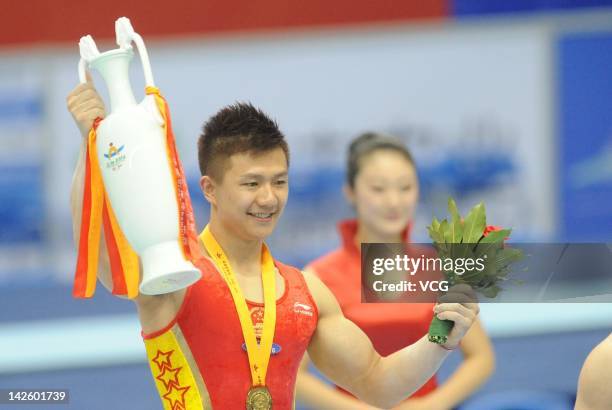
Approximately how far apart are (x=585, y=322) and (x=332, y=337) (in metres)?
6.45

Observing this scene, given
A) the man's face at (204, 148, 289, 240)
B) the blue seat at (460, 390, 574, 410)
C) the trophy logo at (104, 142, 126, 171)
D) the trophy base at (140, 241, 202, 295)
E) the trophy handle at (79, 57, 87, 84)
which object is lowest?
the blue seat at (460, 390, 574, 410)

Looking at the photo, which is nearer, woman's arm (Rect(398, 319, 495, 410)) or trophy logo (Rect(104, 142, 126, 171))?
trophy logo (Rect(104, 142, 126, 171))

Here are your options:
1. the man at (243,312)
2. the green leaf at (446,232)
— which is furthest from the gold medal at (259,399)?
the green leaf at (446,232)

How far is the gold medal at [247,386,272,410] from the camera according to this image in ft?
11.8

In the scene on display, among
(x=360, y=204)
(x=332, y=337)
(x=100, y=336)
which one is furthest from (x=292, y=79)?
(x=332, y=337)

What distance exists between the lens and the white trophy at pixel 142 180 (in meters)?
3.27

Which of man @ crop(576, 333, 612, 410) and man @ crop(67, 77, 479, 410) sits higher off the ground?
man @ crop(67, 77, 479, 410)

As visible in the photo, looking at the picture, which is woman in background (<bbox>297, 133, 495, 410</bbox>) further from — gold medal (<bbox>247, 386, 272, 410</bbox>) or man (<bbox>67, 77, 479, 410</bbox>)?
gold medal (<bbox>247, 386, 272, 410</bbox>)

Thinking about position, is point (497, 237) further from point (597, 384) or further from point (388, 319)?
point (388, 319)

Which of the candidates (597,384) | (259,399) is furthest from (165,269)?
(597,384)

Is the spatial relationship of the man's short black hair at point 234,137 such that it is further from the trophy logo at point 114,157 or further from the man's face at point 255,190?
the trophy logo at point 114,157

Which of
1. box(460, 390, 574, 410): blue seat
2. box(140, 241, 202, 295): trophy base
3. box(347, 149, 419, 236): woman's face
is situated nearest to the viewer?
box(140, 241, 202, 295): trophy base

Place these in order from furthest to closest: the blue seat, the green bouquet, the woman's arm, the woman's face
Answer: the blue seat → the woman's face → the woman's arm → the green bouquet

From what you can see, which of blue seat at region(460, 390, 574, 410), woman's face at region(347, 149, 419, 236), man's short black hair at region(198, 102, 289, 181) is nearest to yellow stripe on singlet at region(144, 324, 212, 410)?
man's short black hair at region(198, 102, 289, 181)
